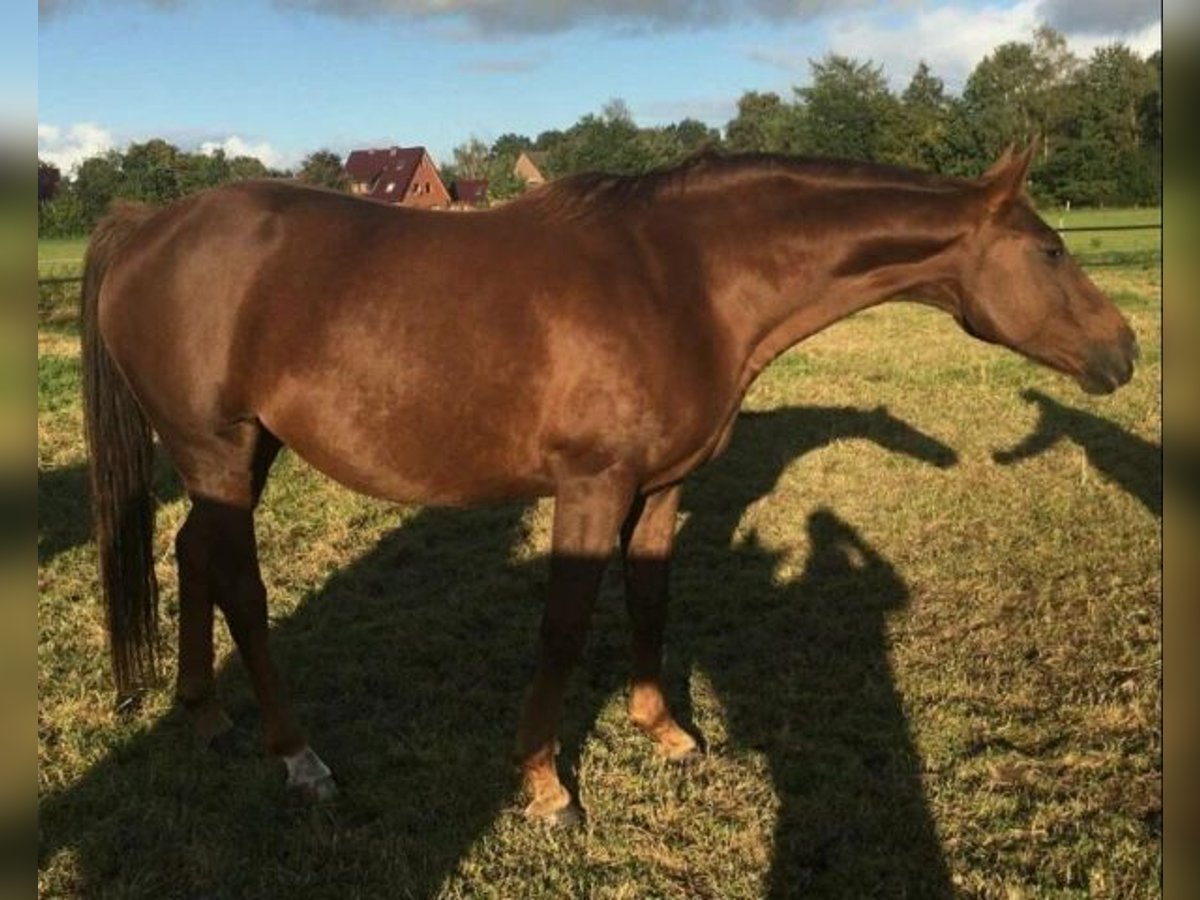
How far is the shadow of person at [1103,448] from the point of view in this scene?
22.9 feet

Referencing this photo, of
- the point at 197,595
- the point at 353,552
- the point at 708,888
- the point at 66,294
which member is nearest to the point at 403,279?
the point at 197,595

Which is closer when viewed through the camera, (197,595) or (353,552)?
(197,595)

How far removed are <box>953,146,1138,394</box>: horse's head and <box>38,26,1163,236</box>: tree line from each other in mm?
18874

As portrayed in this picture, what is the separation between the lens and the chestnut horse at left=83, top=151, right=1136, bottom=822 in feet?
10.9

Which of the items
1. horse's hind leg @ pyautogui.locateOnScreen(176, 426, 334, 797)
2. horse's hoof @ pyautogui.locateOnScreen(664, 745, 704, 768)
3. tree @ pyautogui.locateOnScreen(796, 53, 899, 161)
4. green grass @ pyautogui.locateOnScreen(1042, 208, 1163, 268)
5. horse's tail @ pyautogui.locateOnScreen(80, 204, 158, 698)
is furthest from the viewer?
tree @ pyautogui.locateOnScreen(796, 53, 899, 161)

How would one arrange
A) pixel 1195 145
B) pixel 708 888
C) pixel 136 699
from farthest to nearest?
pixel 136 699
pixel 708 888
pixel 1195 145

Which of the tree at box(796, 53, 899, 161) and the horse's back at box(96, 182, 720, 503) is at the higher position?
the tree at box(796, 53, 899, 161)

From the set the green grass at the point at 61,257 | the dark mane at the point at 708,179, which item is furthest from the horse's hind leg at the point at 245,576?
the green grass at the point at 61,257

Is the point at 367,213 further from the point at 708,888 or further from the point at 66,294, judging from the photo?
the point at 66,294

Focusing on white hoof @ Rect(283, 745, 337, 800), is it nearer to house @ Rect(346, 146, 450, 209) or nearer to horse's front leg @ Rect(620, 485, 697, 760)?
horse's front leg @ Rect(620, 485, 697, 760)

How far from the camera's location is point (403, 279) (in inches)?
133

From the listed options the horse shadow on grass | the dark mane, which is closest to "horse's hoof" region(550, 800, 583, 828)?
the horse shadow on grass

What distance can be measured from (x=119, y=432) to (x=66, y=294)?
1812 cm

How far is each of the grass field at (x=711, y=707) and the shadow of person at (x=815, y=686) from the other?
13 millimetres
